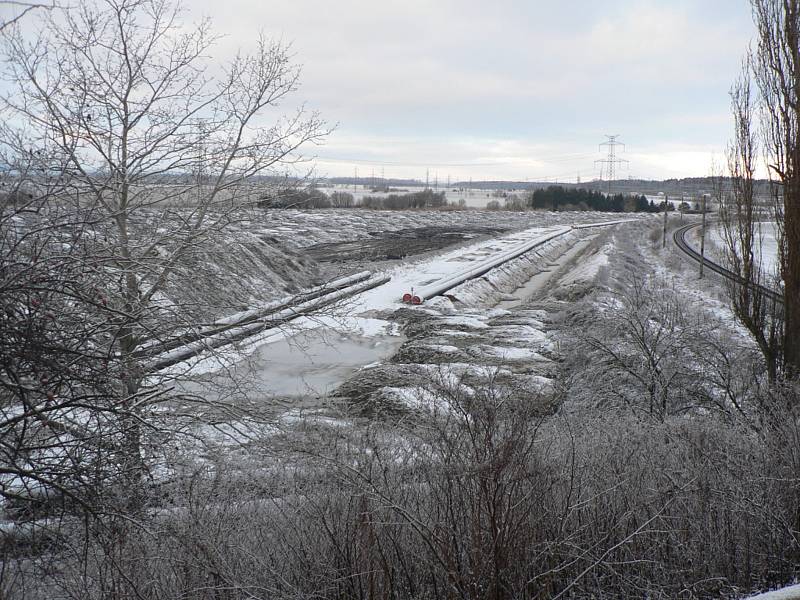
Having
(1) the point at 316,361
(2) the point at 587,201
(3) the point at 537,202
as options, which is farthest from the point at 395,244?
(2) the point at 587,201

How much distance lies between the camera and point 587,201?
114 meters

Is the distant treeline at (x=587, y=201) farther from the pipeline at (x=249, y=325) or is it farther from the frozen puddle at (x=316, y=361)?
the pipeline at (x=249, y=325)

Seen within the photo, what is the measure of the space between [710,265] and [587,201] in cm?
8027

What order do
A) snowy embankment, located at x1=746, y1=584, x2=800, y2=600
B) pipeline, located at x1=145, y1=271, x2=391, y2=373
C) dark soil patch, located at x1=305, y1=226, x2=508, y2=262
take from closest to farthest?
snowy embankment, located at x1=746, y1=584, x2=800, y2=600
pipeline, located at x1=145, y1=271, x2=391, y2=373
dark soil patch, located at x1=305, y1=226, x2=508, y2=262

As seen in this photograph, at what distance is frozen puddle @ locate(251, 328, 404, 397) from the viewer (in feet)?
48.5

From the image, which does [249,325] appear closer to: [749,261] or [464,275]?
[749,261]

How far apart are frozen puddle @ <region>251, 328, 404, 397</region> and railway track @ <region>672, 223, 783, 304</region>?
829 centimetres

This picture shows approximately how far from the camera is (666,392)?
37.9 ft

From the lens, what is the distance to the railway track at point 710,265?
11.7 m

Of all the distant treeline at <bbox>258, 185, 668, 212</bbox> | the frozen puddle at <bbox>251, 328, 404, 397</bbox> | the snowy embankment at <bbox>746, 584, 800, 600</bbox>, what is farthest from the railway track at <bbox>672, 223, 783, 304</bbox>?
the distant treeline at <bbox>258, 185, 668, 212</bbox>

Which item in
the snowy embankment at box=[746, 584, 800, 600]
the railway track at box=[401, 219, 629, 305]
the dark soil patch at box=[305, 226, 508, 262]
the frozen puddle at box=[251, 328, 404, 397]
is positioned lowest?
the frozen puddle at box=[251, 328, 404, 397]

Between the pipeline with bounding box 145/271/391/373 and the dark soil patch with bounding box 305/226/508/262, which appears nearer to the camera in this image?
the pipeline with bounding box 145/271/391/373

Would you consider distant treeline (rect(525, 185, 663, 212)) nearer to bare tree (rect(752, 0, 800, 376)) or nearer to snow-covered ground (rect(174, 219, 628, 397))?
snow-covered ground (rect(174, 219, 628, 397))

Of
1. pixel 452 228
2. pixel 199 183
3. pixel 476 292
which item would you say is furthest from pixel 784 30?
pixel 452 228
